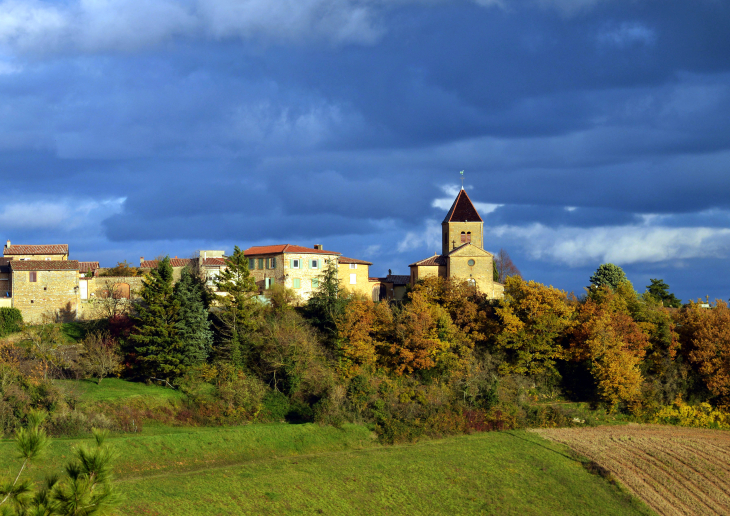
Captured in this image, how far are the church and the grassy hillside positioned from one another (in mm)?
21392

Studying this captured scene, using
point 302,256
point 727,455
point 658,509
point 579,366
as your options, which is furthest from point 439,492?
point 302,256

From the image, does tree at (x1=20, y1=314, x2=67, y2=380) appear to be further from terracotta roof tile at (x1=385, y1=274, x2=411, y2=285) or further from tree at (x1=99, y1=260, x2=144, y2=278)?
terracotta roof tile at (x1=385, y1=274, x2=411, y2=285)

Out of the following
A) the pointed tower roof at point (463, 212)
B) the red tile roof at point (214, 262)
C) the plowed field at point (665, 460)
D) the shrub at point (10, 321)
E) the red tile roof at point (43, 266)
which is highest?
the pointed tower roof at point (463, 212)

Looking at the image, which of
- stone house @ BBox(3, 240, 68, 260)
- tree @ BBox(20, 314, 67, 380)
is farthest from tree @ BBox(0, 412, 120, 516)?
stone house @ BBox(3, 240, 68, 260)

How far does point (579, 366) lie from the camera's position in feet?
176

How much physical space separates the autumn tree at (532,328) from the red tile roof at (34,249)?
1646 inches

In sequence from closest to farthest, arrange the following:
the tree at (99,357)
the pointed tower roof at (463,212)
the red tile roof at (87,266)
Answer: the tree at (99,357)
the red tile roof at (87,266)
the pointed tower roof at (463,212)

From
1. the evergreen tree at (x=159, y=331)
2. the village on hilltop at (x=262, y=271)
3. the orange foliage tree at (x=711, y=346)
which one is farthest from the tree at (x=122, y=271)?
the orange foliage tree at (x=711, y=346)

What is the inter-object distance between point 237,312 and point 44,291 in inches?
666

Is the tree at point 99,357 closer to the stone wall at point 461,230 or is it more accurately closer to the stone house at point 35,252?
the stone house at point 35,252

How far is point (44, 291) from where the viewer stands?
54969 mm

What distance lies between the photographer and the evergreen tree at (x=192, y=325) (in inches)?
1866

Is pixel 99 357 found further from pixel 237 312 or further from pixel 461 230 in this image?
pixel 461 230

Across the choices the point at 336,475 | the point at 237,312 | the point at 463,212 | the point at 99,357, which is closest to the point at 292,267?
the point at 237,312
